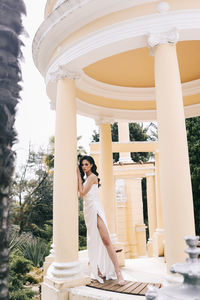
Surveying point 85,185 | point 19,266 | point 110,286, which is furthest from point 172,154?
point 19,266

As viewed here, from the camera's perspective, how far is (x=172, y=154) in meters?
5.62

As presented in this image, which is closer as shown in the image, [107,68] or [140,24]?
[140,24]

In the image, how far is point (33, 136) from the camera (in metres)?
37.1

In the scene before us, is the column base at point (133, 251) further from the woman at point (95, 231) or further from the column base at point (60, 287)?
the column base at point (60, 287)

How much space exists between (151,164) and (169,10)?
614 inches

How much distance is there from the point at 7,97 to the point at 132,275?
22.3 feet

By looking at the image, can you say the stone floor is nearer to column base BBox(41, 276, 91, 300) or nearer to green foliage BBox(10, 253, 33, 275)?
column base BBox(41, 276, 91, 300)

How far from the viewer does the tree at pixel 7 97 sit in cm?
460

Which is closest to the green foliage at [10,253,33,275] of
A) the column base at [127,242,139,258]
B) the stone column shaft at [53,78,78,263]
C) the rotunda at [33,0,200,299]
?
the rotunda at [33,0,200,299]

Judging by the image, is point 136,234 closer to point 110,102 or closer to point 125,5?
point 110,102

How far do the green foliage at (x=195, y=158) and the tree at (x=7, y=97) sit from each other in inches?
814

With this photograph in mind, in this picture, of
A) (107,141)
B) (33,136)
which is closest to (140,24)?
(107,141)

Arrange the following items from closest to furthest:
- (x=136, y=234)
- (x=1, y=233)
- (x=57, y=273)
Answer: (x=1, y=233) → (x=57, y=273) → (x=136, y=234)

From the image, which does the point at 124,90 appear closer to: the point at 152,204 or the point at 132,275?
the point at 132,275
